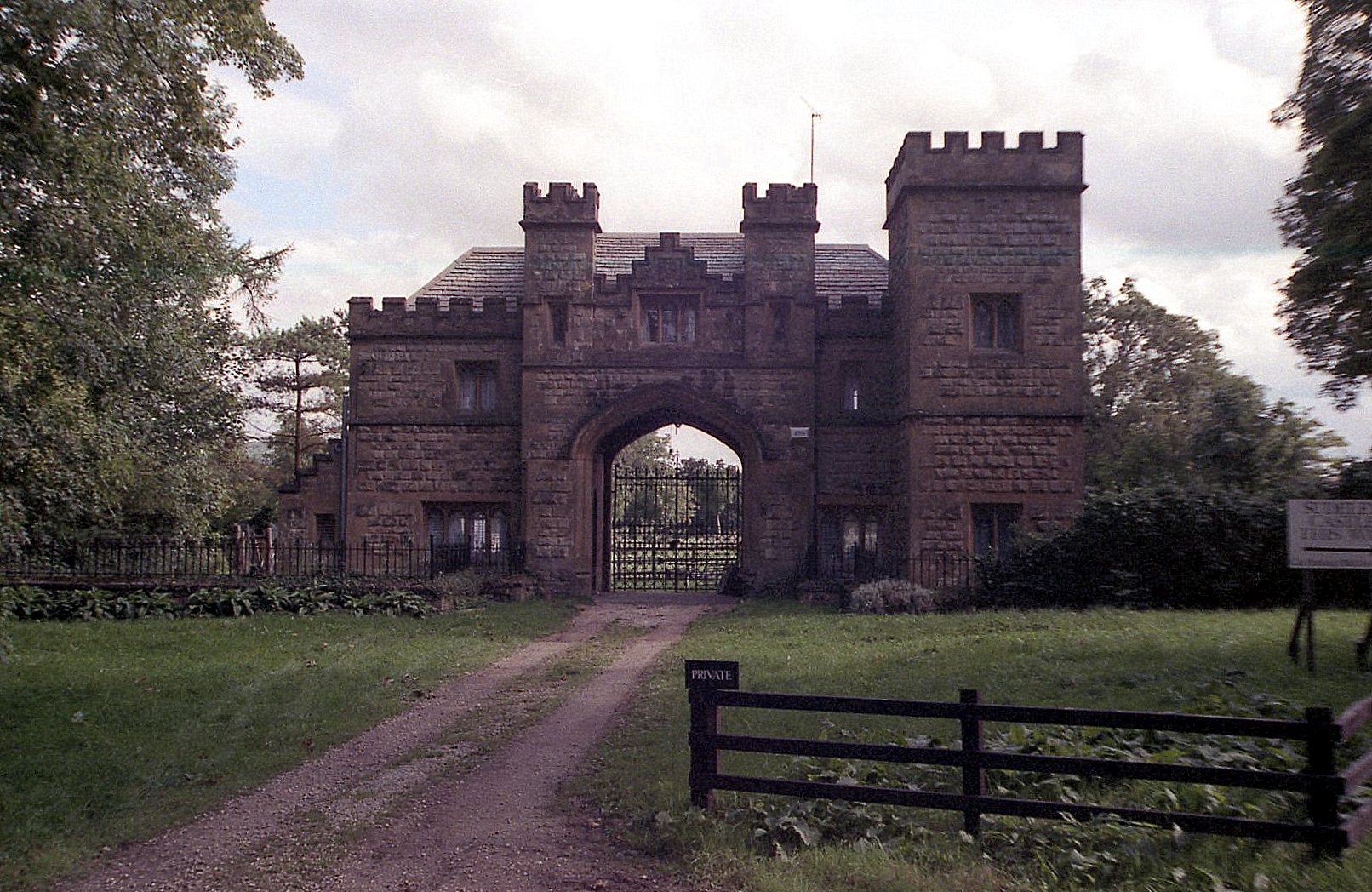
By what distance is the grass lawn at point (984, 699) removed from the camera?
18.6 ft

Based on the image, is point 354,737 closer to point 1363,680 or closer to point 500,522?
point 1363,680

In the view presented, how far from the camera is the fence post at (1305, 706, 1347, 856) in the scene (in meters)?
5.52

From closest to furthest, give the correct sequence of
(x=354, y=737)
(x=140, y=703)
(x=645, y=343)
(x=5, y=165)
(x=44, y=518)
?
1. (x=5, y=165)
2. (x=354, y=737)
3. (x=140, y=703)
4. (x=44, y=518)
5. (x=645, y=343)

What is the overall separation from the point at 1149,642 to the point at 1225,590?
5543 millimetres

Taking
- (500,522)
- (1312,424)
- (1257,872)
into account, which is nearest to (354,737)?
(1257,872)

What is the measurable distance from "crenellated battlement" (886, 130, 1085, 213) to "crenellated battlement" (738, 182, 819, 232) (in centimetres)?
244

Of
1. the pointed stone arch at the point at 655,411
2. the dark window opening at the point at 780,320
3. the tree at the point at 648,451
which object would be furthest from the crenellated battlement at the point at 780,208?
the tree at the point at 648,451

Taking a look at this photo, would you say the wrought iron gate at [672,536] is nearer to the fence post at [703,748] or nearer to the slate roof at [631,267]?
the slate roof at [631,267]

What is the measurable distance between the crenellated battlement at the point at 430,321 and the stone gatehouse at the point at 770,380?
4 centimetres

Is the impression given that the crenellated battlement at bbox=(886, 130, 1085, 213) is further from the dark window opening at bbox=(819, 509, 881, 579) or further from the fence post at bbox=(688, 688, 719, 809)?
the fence post at bbox=(688, 688, 719, 809)

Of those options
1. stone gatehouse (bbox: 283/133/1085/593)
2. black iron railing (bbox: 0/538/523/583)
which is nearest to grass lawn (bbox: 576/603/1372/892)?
stone gatehouse (bbox: 283/133/1085/593)

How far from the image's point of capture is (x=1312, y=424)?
20.5m

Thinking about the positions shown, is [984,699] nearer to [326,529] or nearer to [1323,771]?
[1323,771]

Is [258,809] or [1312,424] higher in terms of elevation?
[1312,424]
